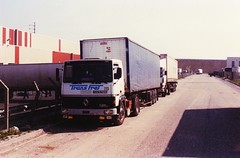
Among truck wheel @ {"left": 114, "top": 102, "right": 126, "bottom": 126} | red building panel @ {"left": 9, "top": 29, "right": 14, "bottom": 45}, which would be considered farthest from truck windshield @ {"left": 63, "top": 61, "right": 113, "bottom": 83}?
red building panel @ {"left": 9, "top": 29, "right": 14, "bottom": 45}

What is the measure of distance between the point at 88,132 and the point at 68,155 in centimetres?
335

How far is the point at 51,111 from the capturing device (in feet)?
55.3

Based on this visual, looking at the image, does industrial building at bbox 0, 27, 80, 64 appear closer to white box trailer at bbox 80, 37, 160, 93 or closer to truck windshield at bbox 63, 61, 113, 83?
white box trailer at bbox 80, 37, 160, 93

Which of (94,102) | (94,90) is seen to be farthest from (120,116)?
(94,90)

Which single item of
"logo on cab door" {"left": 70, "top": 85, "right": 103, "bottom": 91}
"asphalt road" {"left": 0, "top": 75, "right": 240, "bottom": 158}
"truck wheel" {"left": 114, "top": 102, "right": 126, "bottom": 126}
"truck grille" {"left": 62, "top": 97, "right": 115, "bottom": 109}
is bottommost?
"asphalt road" {"left": 0, "top": 75, "right": 240, "bottom": 158}

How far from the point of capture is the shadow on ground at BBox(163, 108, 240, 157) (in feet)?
27.7

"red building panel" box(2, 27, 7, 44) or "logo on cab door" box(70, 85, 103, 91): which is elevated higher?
"red building panel" box(2, 27, 7, 44)

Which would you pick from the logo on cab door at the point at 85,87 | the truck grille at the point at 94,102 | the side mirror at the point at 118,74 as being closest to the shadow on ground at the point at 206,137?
the truck grille at the point at 94,102

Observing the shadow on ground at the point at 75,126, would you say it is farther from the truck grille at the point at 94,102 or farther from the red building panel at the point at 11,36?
the red building panel at the point at 11,36

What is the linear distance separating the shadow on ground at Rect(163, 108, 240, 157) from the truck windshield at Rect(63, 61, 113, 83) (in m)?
3.34

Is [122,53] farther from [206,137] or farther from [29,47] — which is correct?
[29,47]

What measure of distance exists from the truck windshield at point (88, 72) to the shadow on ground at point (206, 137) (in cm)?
334

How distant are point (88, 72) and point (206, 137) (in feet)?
15.9

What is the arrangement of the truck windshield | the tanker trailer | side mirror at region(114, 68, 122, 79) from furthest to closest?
the tanker trailer < side mirror at region(114, 68, 122, 79) < the truck windshield
